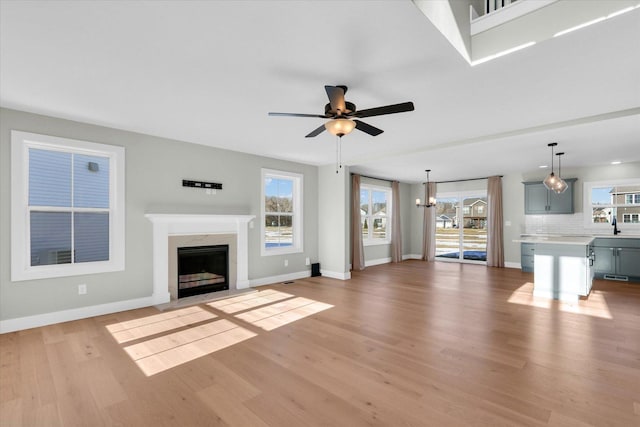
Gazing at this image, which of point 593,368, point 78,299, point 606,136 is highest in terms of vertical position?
point 606,136

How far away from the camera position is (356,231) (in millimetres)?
7957

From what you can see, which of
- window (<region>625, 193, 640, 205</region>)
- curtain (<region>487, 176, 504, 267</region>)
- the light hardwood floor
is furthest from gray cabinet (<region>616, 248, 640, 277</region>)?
curtain (<region>487, 176, 504, 267</region>)

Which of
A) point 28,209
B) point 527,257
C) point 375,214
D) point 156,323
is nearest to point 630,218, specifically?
point 527,257

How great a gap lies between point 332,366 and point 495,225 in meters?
7.48

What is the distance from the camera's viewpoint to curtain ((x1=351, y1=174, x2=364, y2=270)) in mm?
7957

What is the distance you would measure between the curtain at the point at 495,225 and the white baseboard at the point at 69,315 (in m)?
8.27

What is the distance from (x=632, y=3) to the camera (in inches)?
73.1

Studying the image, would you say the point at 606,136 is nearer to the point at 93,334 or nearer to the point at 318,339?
the point at 318,339

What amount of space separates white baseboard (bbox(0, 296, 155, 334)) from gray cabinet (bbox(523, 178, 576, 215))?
8.64m

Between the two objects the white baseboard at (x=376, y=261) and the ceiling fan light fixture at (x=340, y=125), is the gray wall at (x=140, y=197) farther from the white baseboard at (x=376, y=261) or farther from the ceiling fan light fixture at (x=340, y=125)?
the ceiling fan light fixture at (x=340, y=125)

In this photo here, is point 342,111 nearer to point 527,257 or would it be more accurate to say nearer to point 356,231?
point 356,231

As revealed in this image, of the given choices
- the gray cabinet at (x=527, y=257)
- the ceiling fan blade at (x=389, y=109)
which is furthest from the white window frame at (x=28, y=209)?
the gray cabinet at (x=527, y=257)

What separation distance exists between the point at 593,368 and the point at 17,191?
6.23 meters

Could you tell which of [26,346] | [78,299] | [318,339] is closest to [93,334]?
[26,346]
